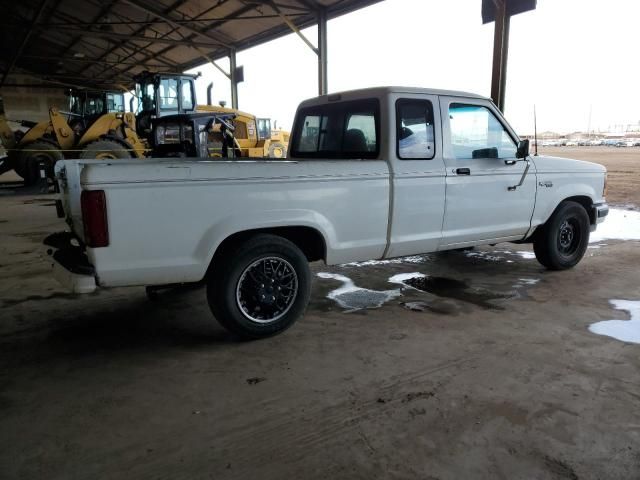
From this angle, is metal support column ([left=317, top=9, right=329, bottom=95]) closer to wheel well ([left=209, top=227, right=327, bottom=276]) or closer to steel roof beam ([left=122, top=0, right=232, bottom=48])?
steel roof beam ([left=122, top=0, right=232, bottom=48])

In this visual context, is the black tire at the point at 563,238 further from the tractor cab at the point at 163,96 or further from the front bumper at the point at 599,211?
the tractor cab at the point at 163,96

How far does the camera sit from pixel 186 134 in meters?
11.9

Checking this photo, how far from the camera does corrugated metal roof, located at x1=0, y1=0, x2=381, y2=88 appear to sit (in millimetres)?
15547

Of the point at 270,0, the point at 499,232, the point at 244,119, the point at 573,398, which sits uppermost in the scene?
the point at 270,0

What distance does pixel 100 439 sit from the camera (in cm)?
247

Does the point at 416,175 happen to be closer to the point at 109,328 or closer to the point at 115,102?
the point at 109,328

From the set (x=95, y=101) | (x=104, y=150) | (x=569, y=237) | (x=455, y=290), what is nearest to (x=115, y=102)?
(x=95, y=101)

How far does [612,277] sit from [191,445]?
4946 millimetres

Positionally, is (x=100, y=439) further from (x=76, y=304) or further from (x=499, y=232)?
(x=499, y=232)

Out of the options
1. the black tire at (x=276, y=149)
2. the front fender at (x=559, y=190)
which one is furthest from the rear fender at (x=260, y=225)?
the black tire at (x=276, y=149)

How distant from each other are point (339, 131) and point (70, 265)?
8.79 feet

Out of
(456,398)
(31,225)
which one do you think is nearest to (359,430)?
(456,398)

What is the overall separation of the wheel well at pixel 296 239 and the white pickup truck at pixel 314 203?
1 centimetres

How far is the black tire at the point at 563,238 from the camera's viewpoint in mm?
5395
